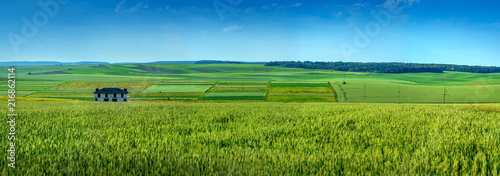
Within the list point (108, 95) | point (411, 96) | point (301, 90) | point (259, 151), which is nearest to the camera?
point (259, 151)

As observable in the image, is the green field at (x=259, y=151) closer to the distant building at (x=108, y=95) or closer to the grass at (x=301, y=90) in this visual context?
the distant building at (x=108, y=95)

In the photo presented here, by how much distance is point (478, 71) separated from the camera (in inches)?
7756

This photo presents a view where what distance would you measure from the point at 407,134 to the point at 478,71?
23806 centimetres

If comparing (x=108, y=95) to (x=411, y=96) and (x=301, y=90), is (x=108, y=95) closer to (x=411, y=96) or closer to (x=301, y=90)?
(x=301, y=90)

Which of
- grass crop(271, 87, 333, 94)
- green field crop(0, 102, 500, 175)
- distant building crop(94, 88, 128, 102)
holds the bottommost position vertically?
distant building crop(94, 88, 128, 102)

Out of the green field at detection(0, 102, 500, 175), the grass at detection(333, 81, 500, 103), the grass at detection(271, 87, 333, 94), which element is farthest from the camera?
the grass at detection(271, 87, 333, 94)

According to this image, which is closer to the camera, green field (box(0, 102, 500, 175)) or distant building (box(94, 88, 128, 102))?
green field (box(0, 102, 500, 175))

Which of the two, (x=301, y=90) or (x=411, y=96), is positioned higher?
(x=301, y=90)

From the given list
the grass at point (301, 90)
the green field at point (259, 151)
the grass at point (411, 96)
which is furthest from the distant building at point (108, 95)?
the green field at point (259, 151)

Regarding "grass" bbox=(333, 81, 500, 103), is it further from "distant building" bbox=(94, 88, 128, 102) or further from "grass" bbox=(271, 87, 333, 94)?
"distant building" bbox=(94, 88, 128, 102)

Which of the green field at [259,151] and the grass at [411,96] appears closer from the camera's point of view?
the green field at [259,151]

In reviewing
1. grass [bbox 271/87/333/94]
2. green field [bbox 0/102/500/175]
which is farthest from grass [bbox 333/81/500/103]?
green field [bbox 0/102/500/175]

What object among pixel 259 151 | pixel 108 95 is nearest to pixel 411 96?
pixel 108 95

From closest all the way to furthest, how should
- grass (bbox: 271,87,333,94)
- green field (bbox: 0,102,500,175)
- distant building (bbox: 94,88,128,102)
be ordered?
green field (bbox: 0,102,500,175), distant building (bbox: 94,88,128,102), grass (bbox: 271,87,333,94)
